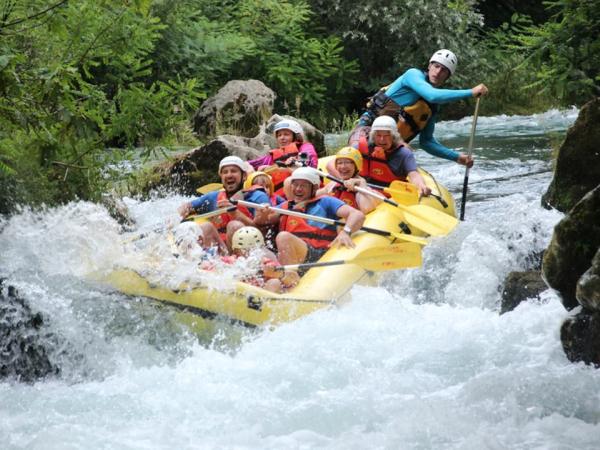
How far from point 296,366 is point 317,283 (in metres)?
0.76

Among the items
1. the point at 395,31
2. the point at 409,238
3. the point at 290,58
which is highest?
the point at 409,238

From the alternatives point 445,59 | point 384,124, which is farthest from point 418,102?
point 384,124

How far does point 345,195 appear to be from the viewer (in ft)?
24.5

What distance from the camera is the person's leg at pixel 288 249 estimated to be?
6438mm

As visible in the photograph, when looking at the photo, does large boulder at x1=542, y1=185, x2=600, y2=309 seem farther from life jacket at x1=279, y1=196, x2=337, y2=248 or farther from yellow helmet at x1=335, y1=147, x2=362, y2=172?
yellow helmet at x1=335, y1=147, x2=362, y2=172

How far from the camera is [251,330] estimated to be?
5695 millimetres

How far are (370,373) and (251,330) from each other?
0.82 meters

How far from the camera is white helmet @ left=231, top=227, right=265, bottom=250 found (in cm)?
637

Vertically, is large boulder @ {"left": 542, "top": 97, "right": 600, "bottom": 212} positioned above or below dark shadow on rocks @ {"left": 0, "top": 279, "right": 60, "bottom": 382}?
above

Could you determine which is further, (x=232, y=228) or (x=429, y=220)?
(x=429, y=220)

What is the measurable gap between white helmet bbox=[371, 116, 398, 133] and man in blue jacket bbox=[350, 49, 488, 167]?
35 cm

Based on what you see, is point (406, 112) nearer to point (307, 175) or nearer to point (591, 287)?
point (307, 175)

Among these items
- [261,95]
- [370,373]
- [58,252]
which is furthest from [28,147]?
[261,95]

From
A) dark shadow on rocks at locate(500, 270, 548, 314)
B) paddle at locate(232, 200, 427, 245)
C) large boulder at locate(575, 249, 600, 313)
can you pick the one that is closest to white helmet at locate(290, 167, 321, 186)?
paddle at locate(232, 200, 427, 245)
